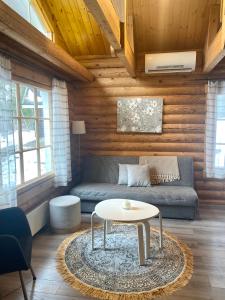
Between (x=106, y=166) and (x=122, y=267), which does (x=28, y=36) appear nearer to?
(x=122, y=267)

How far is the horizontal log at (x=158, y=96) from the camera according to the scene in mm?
3825

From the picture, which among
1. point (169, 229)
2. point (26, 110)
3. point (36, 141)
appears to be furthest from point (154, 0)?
point (169, 229)

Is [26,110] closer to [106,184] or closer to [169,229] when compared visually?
[106,184]

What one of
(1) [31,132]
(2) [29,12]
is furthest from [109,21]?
(1) [31,132]

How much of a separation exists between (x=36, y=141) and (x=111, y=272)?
182cm

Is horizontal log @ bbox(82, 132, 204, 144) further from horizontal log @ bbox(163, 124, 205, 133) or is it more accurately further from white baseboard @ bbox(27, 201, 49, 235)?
white baseboard @ bbox(27, 201, 49, 235)

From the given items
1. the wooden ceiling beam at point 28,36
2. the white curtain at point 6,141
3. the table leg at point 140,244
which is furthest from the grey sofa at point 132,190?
the wooden ceiling beam at point 28,36

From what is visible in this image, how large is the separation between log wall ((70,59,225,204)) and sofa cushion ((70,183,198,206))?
688mm

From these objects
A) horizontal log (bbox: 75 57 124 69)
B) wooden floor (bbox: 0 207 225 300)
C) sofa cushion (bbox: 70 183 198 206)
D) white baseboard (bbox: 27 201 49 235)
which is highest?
horizontal log (bbox: 75 57 124 69)

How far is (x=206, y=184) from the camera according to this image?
12.9 ft

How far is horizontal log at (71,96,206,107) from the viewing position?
3.83m

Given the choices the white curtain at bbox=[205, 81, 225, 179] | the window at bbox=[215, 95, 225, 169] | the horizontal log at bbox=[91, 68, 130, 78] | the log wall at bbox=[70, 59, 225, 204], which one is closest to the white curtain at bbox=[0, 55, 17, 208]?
the log wall at bbox=[70, 59, 225, 204]

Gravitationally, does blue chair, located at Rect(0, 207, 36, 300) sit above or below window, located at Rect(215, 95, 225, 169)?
below

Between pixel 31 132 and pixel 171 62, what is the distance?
7.35 feet
